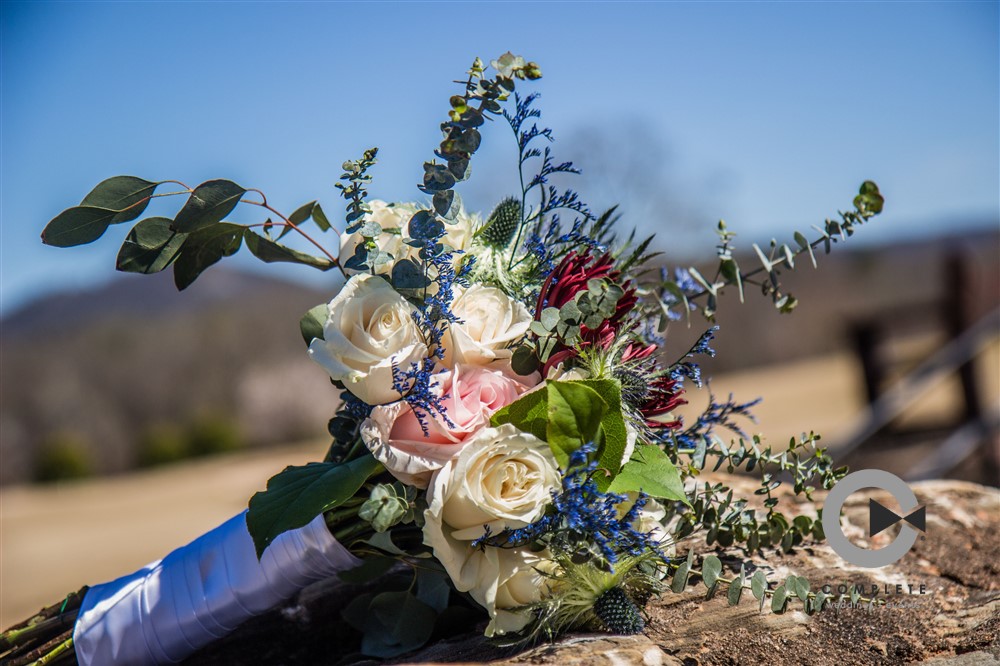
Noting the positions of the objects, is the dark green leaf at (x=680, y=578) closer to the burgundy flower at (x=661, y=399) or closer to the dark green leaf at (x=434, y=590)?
the burgundy flower at (x=661, y=399)

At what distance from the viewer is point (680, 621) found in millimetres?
1283

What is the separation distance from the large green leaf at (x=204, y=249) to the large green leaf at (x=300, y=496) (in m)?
0.46

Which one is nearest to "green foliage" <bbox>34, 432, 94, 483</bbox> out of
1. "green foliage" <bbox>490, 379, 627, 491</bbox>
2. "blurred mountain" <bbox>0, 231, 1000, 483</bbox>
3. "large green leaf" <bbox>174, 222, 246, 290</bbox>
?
"blurred mountain" <bbox>0, 231, 1000, 483</bbox>

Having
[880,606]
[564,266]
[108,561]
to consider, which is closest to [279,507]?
[564,266]

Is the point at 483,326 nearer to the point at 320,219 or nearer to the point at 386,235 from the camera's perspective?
the point at 386,235

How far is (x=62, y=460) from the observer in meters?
12.2

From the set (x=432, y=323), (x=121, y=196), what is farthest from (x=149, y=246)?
(x=432, y=323)

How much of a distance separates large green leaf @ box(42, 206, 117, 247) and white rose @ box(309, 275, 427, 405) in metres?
0.47

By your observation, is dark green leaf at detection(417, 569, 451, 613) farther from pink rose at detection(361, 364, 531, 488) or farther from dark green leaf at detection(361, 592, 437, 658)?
pink rose at detection(361, 364, 531, 488)

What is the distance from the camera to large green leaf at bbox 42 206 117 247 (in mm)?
1339

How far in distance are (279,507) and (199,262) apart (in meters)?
0.55

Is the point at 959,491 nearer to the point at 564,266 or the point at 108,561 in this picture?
the point at 564,266

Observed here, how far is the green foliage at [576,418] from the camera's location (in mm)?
1177

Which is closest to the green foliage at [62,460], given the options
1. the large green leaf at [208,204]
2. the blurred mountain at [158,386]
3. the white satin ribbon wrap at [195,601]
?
the blurred mountain at [158,386]
